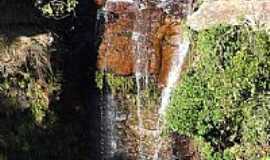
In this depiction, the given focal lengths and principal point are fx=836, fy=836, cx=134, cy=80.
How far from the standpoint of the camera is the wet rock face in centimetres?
1167

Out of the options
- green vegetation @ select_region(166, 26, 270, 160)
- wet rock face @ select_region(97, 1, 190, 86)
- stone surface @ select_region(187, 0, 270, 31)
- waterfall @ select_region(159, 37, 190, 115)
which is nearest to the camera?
green vegetation @ select_region(166, 26, 270, 160)

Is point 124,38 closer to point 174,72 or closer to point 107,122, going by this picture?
point 174,72

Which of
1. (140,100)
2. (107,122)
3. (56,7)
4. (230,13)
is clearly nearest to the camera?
(230,13)

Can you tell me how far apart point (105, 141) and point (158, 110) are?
3.37ft

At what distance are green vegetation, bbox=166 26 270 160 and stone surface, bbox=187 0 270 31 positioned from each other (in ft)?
0.55

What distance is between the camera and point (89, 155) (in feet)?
41.2

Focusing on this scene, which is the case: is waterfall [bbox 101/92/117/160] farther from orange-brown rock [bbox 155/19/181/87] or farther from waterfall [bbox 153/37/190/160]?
orange-brown rock [bbox 155/19/181/87]

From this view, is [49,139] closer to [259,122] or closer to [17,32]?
[17,32]

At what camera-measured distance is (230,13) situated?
35.1 feet

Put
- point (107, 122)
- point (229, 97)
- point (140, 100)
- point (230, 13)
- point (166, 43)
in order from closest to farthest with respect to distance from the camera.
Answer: point (229, 97), point (230, 13), point (166, 43), point (140, 100), point (107, 122)

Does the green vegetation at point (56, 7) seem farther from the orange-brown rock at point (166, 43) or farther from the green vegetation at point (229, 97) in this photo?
the green vegetation at point (229, 97)

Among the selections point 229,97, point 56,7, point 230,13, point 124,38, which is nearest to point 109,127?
point 124,38

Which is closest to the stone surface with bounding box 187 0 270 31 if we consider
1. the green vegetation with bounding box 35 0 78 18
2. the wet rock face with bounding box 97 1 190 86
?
the wet rock face with bounding box 97 1 190 86

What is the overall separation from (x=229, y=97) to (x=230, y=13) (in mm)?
1152
